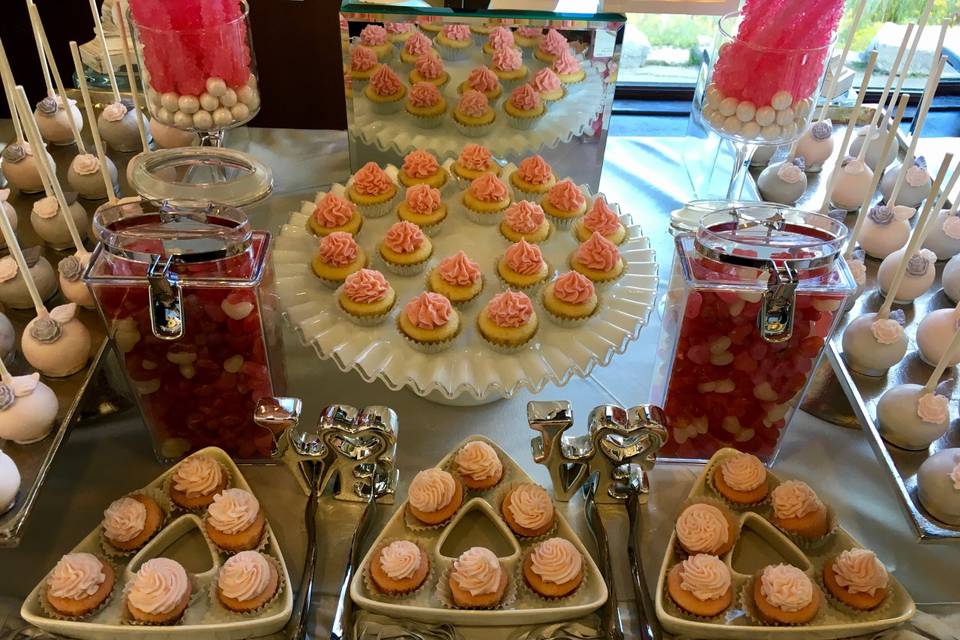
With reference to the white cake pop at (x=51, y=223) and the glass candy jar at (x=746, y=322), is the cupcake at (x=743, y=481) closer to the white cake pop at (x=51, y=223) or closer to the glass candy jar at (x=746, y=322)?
the glass candy jar at (x=746, y=322)

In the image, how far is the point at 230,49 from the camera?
1.33 metres

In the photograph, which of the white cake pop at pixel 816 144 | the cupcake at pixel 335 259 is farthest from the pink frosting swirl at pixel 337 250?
the white cake pop at pixel 816 144

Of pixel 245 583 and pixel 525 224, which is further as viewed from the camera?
pixel 525 224

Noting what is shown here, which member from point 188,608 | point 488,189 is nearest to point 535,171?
point 488,189

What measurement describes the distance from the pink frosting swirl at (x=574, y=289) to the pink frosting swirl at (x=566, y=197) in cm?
22

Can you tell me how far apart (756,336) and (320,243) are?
67 cm

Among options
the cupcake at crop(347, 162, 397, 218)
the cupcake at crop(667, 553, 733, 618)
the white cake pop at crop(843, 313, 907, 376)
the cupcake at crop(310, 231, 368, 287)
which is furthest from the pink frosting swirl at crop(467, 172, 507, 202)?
the cupcake at crop(667, 553, 733, 618)

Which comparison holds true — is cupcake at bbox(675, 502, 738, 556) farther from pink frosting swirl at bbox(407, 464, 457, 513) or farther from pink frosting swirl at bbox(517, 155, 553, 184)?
pink frosting swirl at bbox(517, 155, 553, 184)

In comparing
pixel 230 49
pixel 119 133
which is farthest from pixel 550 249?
pixel 119 133

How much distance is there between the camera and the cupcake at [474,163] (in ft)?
4.66

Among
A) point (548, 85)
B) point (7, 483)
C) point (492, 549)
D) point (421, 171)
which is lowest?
point (492, 549)

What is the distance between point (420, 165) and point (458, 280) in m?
0.33

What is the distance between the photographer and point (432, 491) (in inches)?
37.6

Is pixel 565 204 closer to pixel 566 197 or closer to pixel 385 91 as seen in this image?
pixel 566 197
